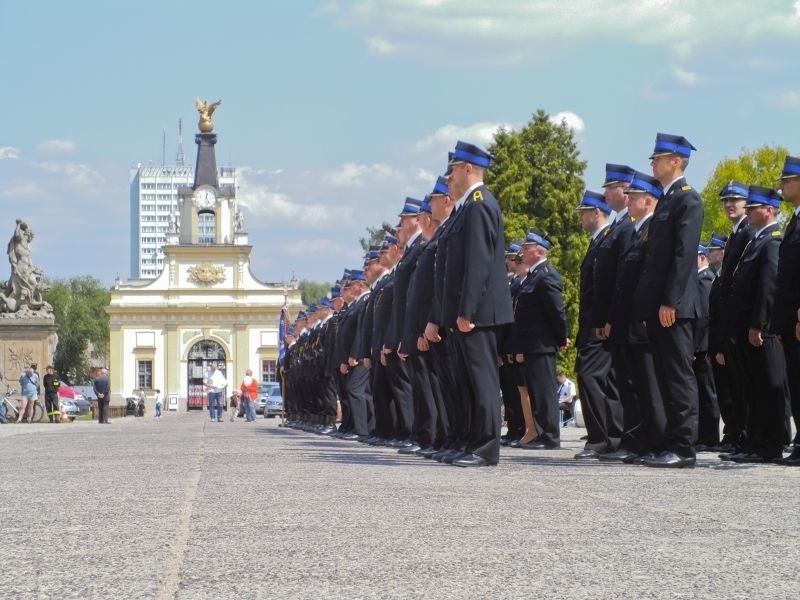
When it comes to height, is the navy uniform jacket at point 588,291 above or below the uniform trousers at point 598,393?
above

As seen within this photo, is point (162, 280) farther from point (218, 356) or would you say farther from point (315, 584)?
point (315, 584)

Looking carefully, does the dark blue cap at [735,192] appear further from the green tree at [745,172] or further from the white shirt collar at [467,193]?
the green tree at [745,172]

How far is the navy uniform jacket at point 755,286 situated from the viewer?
11.3 metres

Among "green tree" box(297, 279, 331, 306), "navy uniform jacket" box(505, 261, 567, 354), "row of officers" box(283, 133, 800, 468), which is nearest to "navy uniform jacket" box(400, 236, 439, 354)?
"row of officers" box(283, 133, 800, 468)

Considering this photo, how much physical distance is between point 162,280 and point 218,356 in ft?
21.0

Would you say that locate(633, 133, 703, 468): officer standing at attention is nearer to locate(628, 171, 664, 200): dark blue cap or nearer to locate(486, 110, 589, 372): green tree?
locate(628, 171, 664, 200): dark blue cap

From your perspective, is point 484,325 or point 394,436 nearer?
point 484,325

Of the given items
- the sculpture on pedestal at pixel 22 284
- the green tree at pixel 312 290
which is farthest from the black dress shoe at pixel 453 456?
the green tree at pixel 312 290

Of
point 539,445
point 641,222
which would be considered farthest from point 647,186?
point 539,445

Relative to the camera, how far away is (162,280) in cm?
10125

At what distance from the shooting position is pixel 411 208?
14516 mm

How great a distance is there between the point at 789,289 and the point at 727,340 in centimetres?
152

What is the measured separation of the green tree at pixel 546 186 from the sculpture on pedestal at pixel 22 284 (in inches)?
746

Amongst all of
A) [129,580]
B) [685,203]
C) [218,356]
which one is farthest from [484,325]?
[218,356]
